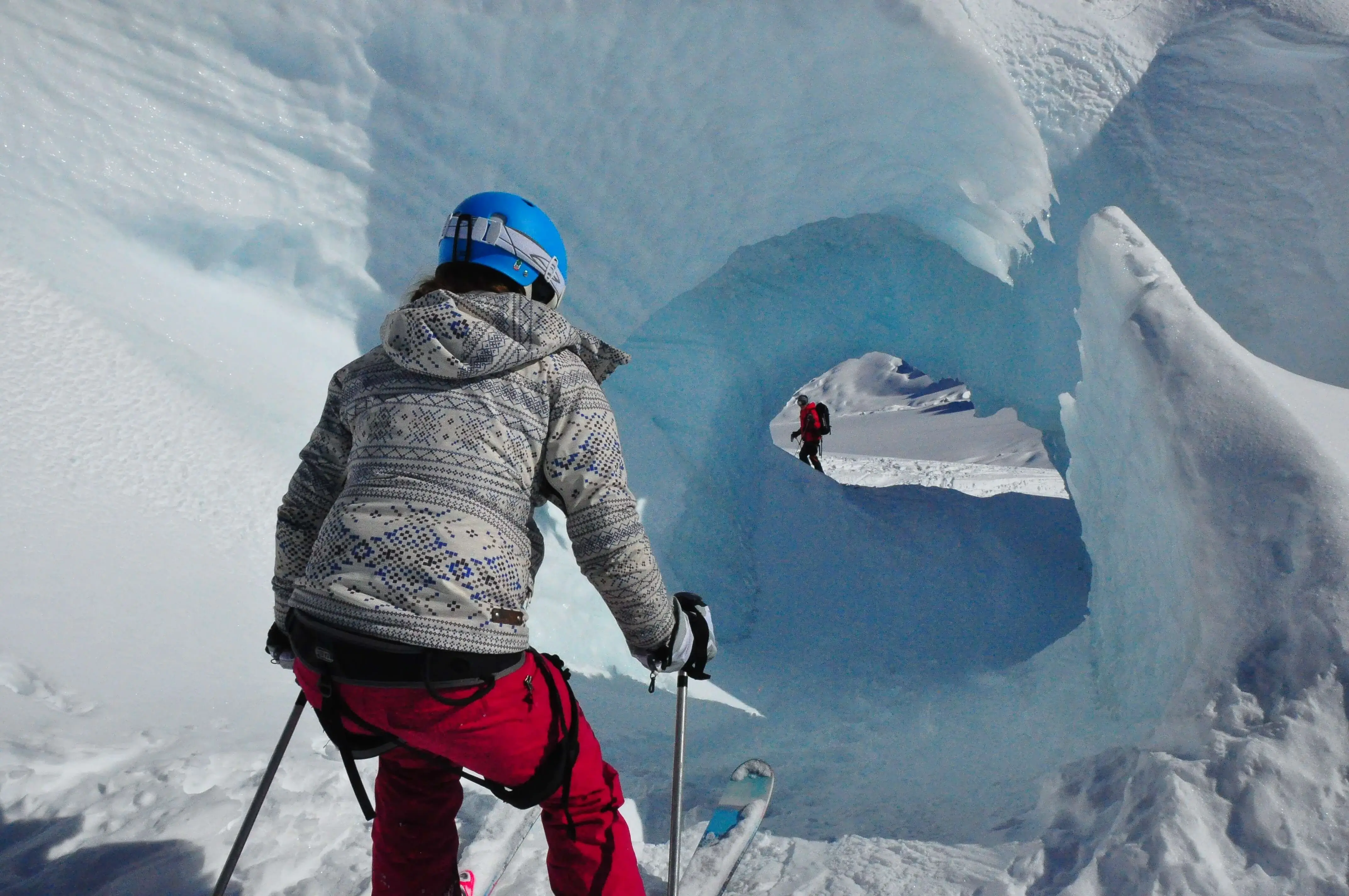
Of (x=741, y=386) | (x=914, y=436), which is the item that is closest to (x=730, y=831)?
(x=741, y=386)

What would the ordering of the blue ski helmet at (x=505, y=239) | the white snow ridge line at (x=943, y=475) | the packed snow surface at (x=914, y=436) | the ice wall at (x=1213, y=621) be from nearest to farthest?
the blue ski helmet at (x=505, y=239) → the ice wall at (x=1213, y=621) → the white snow ridge line at (x=943, y=475) → the packed snow surface at (x=914, y=436)

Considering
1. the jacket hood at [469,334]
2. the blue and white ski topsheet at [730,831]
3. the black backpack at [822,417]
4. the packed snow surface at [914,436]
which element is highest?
the jacket hood at [469,334]

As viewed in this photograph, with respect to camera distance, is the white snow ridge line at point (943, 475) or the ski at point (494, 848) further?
→ the white snow ridge line at point (943, 475)

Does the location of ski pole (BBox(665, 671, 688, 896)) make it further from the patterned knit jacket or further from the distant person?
the distant person

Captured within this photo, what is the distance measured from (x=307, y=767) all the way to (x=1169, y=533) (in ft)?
8.59

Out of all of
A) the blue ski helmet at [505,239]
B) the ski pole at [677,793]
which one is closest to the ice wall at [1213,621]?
the ski pole at [677,793]

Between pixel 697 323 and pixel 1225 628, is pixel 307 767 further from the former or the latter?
pixel 697 323

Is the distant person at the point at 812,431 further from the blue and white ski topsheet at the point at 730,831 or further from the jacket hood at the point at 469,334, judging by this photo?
the jacket hood at the point at 469,334

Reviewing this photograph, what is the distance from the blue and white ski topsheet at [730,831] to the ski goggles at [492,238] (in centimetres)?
145

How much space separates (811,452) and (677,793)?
7998mm

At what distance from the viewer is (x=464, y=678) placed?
116cm

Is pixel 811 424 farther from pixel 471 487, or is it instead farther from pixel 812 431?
pixel 471 487

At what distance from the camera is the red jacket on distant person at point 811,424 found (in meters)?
9.23

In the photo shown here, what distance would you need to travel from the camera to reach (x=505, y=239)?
4.69 feet
